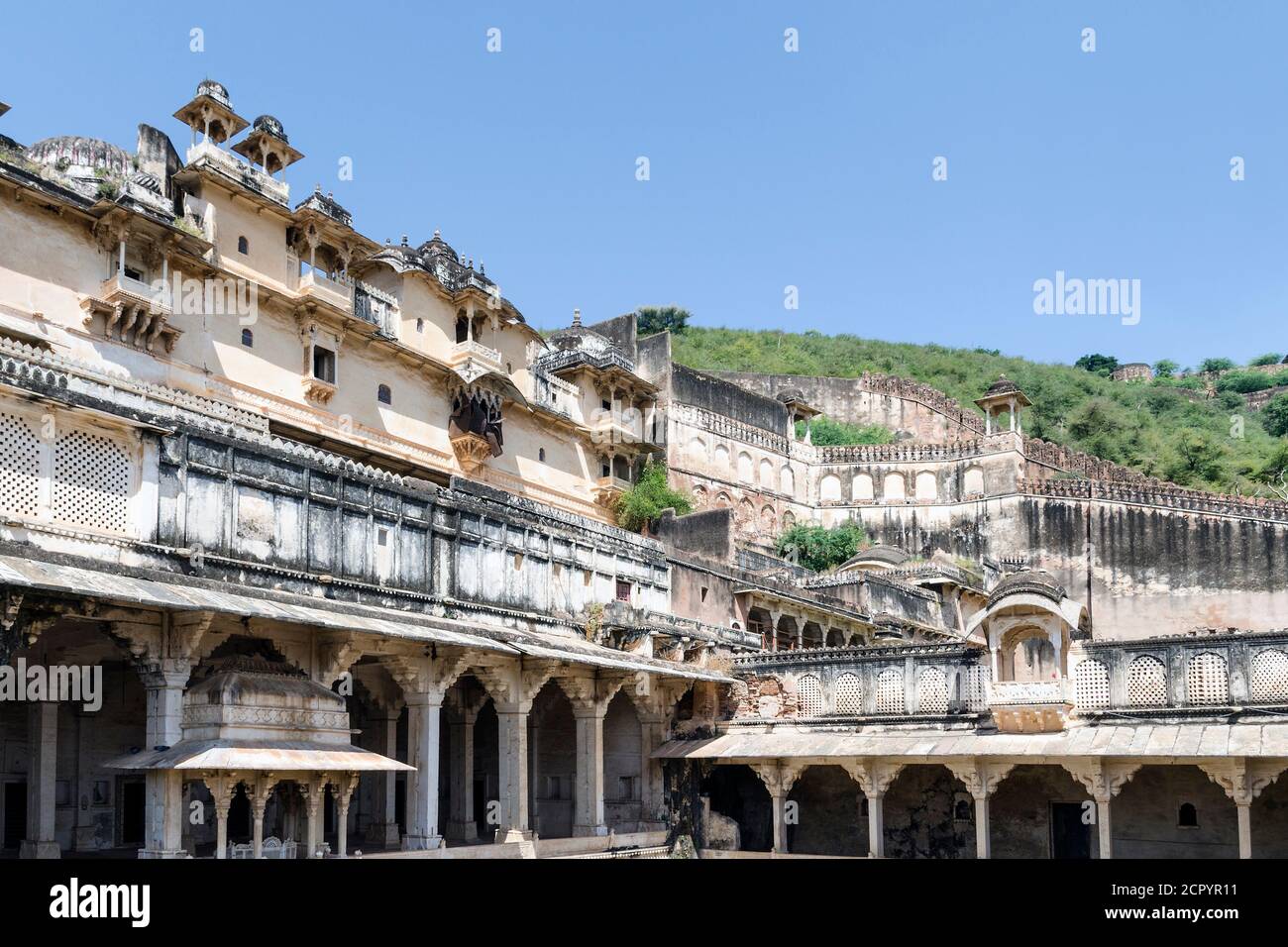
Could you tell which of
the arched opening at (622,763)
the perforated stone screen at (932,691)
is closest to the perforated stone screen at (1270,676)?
the perforated stone screen at (932,691)

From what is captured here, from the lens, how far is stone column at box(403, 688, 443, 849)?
858 inches

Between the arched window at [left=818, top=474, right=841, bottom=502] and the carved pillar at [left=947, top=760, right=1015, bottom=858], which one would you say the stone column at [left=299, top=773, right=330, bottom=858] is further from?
the arched window at [left=818, top=474, right=841, bottom=502]

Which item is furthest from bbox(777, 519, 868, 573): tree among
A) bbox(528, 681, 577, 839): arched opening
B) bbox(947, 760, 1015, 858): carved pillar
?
bbox(947, 760, 1015, 858): carved pillar

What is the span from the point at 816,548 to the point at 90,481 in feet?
116

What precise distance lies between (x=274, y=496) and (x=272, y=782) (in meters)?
5.95

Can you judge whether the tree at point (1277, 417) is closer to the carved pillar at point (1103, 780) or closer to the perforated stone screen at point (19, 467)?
the carved pillar at point (1103, 780)

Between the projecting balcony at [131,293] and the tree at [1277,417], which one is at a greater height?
the tree at [1277,417]

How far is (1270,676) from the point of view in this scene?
896 inches

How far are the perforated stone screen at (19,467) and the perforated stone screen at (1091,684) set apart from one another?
1877cm

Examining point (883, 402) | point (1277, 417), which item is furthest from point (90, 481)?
point (1277, 417)

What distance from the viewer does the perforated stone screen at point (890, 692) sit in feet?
88.9

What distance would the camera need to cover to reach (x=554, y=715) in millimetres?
30891

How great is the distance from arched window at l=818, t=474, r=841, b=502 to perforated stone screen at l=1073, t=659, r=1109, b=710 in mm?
29684
